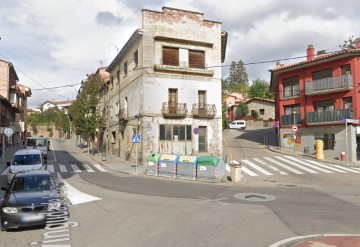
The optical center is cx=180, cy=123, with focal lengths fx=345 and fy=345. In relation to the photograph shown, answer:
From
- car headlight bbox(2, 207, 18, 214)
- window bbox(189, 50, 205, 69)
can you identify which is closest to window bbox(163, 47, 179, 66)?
window bbox(189, 50, 205, 69)

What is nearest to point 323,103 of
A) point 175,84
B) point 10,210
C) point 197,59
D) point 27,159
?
point 197,59

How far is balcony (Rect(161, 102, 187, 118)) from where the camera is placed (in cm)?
2828

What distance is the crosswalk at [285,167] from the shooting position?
2248 cm

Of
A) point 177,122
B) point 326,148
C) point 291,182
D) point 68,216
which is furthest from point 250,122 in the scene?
point 68,216

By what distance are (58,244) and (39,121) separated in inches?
3483

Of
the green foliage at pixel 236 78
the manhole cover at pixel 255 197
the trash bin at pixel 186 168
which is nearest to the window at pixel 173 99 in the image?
the trash bin at pixel 186 168

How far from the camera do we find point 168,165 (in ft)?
68.3

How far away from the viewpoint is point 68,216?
9.79m

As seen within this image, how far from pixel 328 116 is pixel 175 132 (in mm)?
13690

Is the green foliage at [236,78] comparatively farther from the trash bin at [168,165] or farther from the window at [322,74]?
the trash bin at [168,165]

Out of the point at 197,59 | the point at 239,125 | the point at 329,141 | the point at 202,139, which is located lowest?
the point at 329,141

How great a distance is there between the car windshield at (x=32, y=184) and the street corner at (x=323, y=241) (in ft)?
21.6

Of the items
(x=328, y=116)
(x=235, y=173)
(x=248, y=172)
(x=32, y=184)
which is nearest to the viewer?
(x=32, y=184)

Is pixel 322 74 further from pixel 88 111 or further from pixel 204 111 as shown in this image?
pixel 88 111
